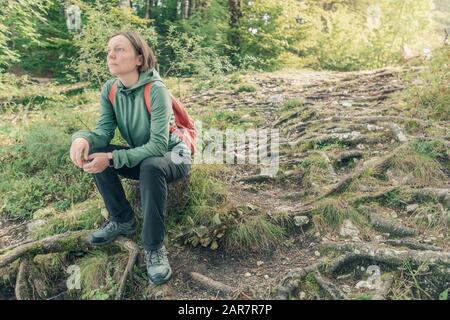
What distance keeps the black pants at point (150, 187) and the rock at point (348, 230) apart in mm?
1594

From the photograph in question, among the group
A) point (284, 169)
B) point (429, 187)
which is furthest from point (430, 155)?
point (284, 169)

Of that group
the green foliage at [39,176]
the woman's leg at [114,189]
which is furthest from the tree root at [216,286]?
the green foliage at [39,176]

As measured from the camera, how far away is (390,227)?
3.70 meters

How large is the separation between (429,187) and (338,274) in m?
1.56

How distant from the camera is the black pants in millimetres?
3170

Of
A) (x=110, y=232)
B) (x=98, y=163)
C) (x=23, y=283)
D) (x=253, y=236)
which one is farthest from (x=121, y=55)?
(x=23, y=283)

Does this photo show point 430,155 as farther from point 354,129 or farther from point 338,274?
point 338,274

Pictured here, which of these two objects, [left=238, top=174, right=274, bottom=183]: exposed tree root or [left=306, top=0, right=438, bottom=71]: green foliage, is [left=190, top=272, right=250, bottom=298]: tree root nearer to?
[left=238, top=174, right=274, bottom=183]: exposed tree root

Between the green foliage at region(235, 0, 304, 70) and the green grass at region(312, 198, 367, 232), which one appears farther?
the green foliage at region(235, 0, 304, 70)

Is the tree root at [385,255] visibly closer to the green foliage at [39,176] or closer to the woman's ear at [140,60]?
the woman's ear at [140,60]

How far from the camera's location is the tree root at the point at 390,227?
11.8 ft

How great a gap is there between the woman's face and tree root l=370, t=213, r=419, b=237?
2663mm

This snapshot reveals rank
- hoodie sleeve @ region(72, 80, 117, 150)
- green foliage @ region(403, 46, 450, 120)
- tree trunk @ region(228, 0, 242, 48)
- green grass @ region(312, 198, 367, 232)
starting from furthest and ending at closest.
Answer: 1. tree trunk @ region(228, 0, 242, 48)
2. green foliage @ region(403, 46, 450, 120)
3. green grass @ region(312, 198, 367, 232)
4. hoodie sleeve @ region(72, 80, 117, 150)

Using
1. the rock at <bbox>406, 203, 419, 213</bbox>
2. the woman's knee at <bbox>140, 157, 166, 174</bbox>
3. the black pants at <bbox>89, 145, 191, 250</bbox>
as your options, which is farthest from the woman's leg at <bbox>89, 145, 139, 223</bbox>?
the rock at <bbox>406, 203, 419, 213</bbox>
